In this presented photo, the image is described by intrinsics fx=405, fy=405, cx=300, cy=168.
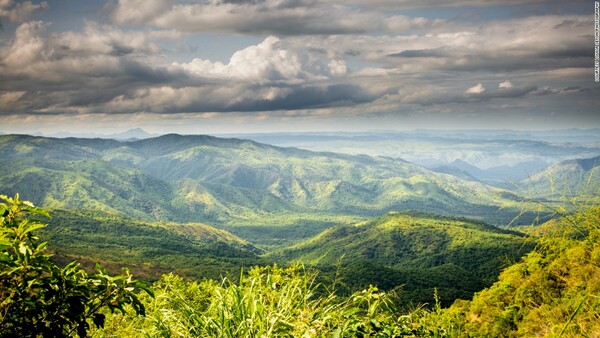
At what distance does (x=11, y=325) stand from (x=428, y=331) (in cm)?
601

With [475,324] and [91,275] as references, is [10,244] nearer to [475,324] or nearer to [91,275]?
[91,275]

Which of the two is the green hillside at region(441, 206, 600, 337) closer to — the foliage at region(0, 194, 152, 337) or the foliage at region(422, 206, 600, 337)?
the foliage at region(422, 206, 600, 337)

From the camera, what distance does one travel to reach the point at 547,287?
67.9ft

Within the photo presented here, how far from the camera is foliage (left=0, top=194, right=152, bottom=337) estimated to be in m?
5.05

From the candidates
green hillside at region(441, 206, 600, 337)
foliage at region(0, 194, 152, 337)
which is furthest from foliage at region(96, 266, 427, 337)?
green hillside at region(441, 206, 600, 337)

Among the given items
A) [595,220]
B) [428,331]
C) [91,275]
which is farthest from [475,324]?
[91,275]

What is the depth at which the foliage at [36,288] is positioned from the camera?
5.05 meters

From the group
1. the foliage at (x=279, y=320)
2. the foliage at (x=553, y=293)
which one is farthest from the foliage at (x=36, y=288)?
the foliage at (x=553, y=293)

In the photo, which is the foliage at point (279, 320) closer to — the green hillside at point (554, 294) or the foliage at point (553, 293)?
the green hillside at point (554, 294)

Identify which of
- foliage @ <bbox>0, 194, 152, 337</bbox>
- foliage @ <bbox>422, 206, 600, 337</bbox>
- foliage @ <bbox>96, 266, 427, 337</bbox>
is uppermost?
foliage @ <bbox>0, 194, 152, 337</bbox>

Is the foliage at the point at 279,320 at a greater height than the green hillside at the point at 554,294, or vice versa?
the foliage at the point at 279,320

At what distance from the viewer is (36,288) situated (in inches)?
201

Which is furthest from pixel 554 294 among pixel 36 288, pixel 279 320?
pixel 36 288

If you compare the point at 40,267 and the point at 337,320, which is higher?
the point at 40,267
